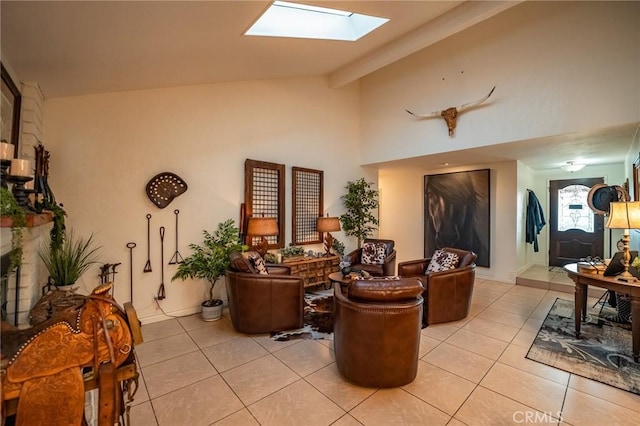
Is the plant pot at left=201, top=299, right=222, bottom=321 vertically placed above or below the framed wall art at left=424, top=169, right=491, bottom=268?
below

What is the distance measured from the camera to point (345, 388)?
2.16 metres

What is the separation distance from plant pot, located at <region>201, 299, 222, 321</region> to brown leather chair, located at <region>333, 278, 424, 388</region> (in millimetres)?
2087

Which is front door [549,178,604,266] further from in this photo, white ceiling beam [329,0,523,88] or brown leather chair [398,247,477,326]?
white ceiling beam [329,0,523,88]

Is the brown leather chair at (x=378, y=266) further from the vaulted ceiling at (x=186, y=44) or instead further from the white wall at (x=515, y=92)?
the vaulted ceiling at (x=186, y=44)

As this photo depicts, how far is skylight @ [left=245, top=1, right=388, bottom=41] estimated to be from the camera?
A: 278cm

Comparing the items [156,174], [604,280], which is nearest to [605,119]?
[604,280]

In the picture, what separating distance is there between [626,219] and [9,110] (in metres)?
5.46

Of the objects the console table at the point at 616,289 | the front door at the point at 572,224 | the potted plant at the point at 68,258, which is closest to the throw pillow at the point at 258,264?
the potted plant at the point at 68,258

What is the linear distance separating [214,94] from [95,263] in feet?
8.89

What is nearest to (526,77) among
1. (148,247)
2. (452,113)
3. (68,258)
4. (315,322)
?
(452,113)

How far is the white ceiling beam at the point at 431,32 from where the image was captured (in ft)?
10.2

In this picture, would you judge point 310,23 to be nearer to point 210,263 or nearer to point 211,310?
point 210,263

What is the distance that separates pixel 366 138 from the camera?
594 cm

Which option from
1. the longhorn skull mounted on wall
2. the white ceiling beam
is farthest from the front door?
the white ceiling beam
